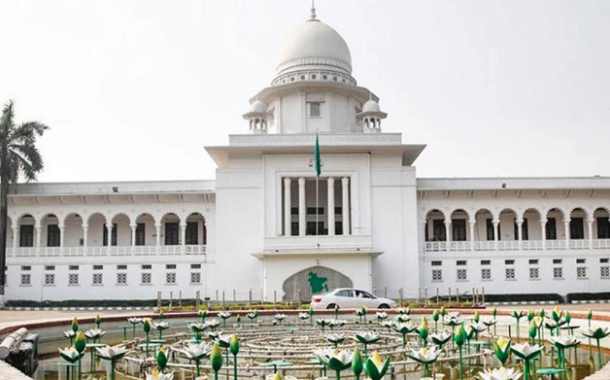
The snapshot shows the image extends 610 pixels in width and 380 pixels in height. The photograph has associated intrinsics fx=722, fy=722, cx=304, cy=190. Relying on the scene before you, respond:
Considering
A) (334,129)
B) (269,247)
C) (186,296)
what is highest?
(334,129)

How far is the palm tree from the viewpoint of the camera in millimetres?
38531

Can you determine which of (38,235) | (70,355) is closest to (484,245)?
(38,235)

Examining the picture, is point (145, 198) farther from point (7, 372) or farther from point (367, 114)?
point (7, 372)

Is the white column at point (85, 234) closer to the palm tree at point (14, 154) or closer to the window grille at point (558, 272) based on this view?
the palm tree at point (14, 154)

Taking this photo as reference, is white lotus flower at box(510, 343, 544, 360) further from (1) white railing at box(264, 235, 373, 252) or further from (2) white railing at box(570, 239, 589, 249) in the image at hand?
(2) white railing at box(570, 239, 589, 249)

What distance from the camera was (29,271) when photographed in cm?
4066

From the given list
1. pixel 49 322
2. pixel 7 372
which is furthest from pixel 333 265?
pixel 7 372

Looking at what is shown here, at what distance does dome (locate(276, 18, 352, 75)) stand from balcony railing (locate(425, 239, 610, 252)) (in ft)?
41.8

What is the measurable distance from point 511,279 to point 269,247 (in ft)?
46.0

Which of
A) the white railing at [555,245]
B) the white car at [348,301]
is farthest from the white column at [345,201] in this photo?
the white railing at [555,245]

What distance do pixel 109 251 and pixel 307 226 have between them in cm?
1129

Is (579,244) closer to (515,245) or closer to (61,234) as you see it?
(515,245)

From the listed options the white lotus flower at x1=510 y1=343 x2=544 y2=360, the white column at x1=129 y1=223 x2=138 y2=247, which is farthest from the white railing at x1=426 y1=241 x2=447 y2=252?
the white lotus flower at x1=510 y1=343 x2=544 y2=360

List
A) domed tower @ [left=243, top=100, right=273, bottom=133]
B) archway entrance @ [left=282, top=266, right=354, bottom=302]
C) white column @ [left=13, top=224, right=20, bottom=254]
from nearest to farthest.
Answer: archway entrance @ [left=282, top=266, right=354, bottom=302] → white column @ [left=13, top=224, right=20, bottom=254] → domed tower @ [left=243, top=100, right=273, bottom=133]
